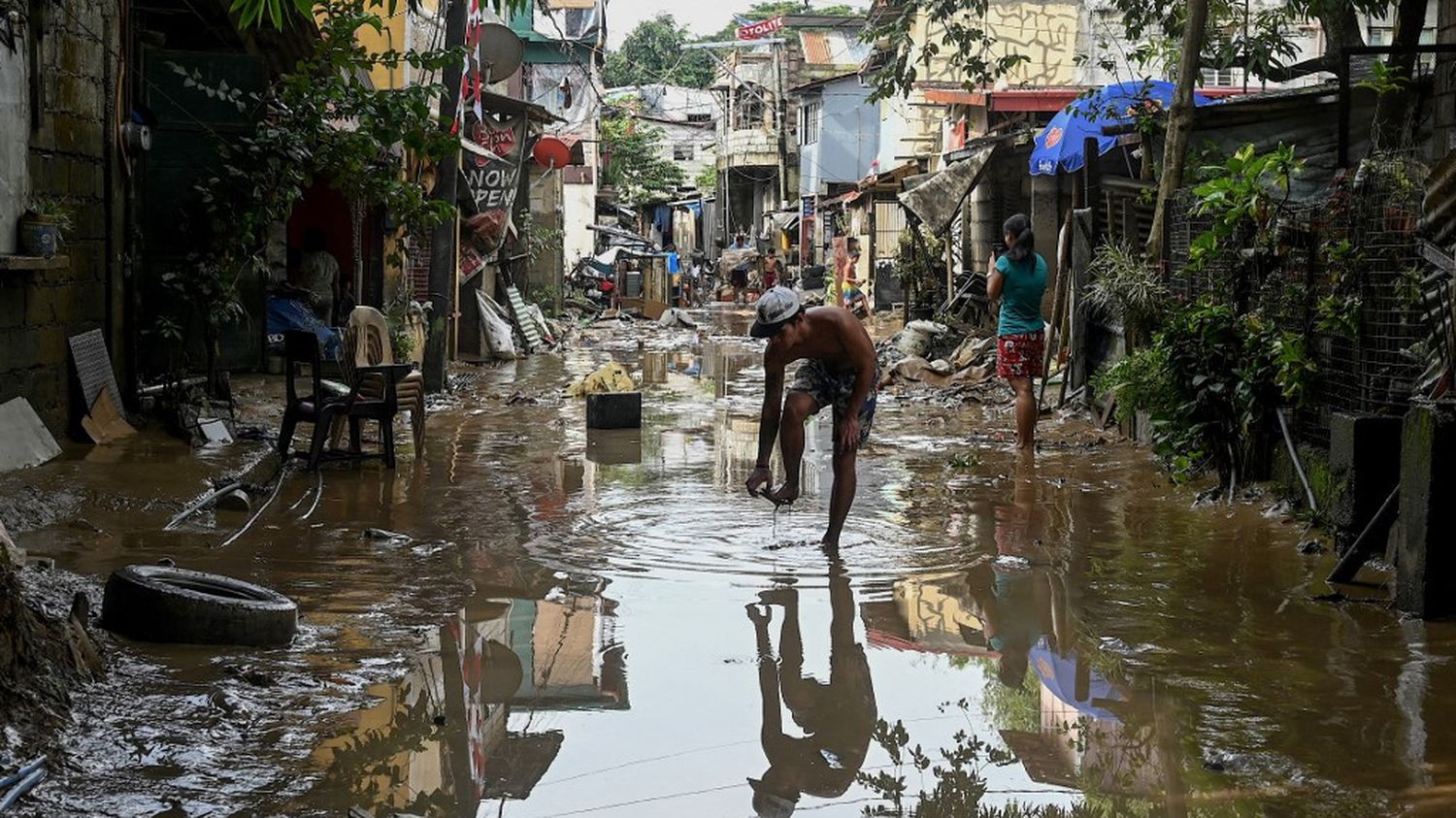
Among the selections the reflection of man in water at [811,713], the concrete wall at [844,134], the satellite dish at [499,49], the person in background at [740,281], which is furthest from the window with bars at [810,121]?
the reflection of man in water at [811,713]

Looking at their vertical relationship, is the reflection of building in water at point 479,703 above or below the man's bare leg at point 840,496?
below

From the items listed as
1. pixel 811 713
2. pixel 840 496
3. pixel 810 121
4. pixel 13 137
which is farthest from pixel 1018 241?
pixel 810 121

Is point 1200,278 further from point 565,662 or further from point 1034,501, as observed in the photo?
point 565,662

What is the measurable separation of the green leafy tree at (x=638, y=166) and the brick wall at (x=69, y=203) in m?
45.5

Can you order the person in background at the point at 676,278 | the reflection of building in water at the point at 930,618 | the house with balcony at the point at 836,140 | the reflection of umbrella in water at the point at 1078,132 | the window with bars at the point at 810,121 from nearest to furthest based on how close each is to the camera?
1. the reflection of building in water at the point at 930,618
2. the reflection of umbrella in water at the point at 1078,132
3. the person in background at the point at 676,278
4. the house with balcony at the point at 836,140
5. the window with bars at the point at 810,121

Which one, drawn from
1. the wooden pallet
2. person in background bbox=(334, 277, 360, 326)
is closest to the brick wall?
person in background bbox=(334, 277, 360, 326)

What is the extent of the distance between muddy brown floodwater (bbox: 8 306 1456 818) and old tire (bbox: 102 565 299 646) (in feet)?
0.29

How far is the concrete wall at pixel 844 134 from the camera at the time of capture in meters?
50.3

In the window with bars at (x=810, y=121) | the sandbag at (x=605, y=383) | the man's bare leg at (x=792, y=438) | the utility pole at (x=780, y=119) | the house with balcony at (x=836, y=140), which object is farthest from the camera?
the utility pole at (x=780, y=119)

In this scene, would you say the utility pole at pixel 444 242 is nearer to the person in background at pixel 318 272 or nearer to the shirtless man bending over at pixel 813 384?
the person in background at pixel 318 272

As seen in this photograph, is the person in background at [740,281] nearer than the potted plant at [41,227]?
No

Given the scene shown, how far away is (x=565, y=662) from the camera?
585cm

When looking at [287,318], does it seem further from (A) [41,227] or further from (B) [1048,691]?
(B) [1048,691]

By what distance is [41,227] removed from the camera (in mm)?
9445
